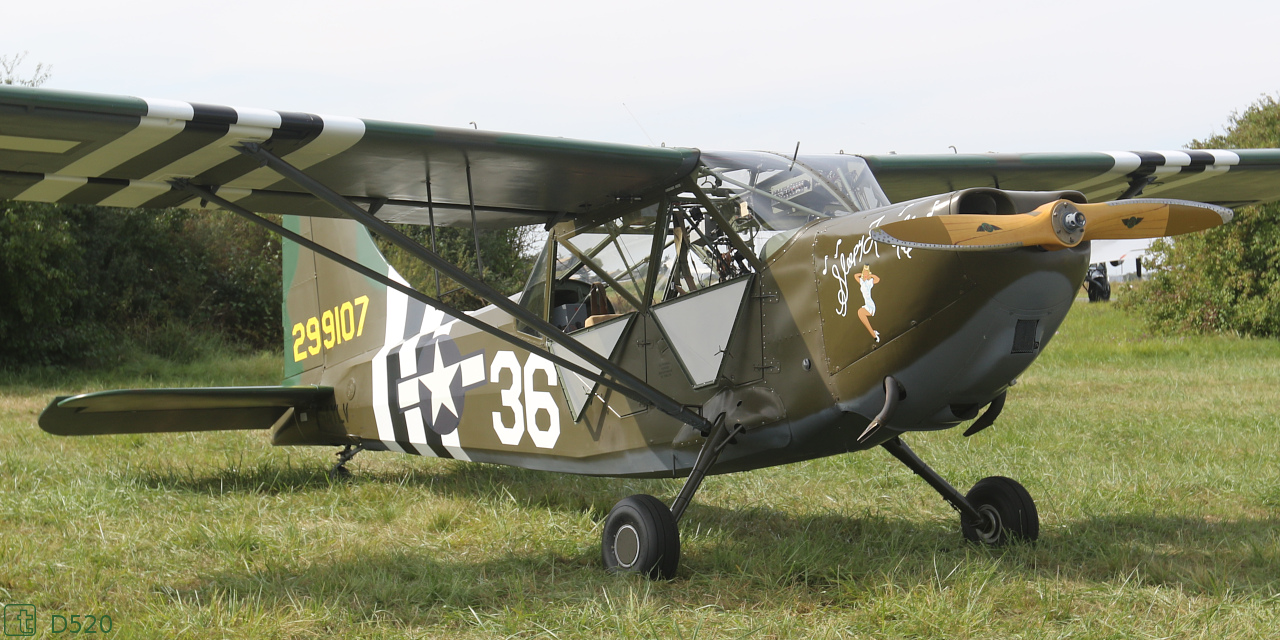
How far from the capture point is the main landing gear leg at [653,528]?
441 centimetres

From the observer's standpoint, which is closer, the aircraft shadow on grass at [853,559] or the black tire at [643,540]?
the aircraft shadow on grass at [853,559]

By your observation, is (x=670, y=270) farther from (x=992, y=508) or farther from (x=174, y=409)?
(x=174, y=409)

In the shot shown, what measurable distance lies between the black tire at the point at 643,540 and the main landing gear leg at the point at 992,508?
1253 mm

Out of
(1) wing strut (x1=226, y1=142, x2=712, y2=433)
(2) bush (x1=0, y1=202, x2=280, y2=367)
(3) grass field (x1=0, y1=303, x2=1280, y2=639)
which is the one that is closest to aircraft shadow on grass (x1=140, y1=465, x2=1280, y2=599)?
(3) grass field (x1=0, y1=303, x2=1280, y2=639)

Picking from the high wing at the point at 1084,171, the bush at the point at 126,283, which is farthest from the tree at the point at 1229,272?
the bush at the point at 126,283

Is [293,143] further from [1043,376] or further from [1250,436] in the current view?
[1043,376]

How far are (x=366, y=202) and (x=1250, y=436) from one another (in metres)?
7.32

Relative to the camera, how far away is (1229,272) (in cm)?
1952

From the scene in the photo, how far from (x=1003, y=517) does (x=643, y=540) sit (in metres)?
1.97

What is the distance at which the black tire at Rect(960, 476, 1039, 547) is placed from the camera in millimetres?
4938

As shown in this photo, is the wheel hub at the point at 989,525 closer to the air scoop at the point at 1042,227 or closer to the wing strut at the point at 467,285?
the wing strut at the point at 467,285

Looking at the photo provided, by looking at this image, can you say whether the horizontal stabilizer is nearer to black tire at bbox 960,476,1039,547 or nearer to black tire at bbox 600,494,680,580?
black tire at bbox 600,494,680,580

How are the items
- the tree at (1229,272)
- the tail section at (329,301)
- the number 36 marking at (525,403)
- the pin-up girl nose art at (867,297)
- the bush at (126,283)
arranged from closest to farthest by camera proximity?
the pin-up girl nose art at (867,297) → the number 36 marking at (525,403) → the tail section at (329,301) → the bush at (126,283) → the tree at (1229,272)

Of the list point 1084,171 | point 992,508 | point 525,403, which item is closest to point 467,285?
point 525,403
